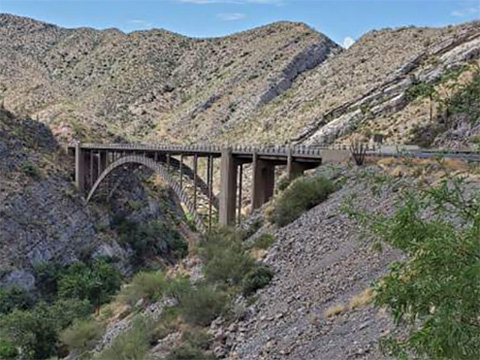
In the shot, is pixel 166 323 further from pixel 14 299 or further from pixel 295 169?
pixel 14 299

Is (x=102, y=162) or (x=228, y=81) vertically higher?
(x=228, y=81)

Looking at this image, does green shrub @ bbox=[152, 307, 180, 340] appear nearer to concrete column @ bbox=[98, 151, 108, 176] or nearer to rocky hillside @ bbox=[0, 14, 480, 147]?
rocky hillside @ bbox=[0, 14, 480, 147]

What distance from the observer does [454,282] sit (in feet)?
22.5

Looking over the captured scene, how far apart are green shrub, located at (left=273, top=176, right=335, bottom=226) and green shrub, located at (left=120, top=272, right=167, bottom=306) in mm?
5275

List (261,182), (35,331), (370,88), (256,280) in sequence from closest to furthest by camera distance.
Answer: (256,280), (35,331), (261,182), (370,88)

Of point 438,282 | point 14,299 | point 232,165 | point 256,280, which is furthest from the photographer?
point 14,299

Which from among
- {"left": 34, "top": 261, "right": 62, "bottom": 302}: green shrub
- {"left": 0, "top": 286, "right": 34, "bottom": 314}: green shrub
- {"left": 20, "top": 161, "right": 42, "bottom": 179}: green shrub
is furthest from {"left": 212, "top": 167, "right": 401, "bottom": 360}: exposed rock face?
{"left": 20, "top": 161, "right": 42, "bottom": 179}: green shrub

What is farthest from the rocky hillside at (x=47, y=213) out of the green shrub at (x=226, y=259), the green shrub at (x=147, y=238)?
the green shrub at (x=226, y=259)

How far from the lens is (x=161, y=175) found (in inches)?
1671

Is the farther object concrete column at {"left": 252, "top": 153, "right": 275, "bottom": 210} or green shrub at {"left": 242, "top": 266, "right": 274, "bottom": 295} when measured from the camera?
concrete column at {"left": 252, "top": 153, "right": 275, "bottom": 210}

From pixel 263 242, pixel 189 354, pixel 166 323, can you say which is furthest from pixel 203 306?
pixel 263 242

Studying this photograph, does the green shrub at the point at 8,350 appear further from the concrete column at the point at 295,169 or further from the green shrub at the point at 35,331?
the concrete column at the point at 295,169

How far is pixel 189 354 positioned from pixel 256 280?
3.95 meters

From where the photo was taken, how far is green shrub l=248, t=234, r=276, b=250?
23922mm
